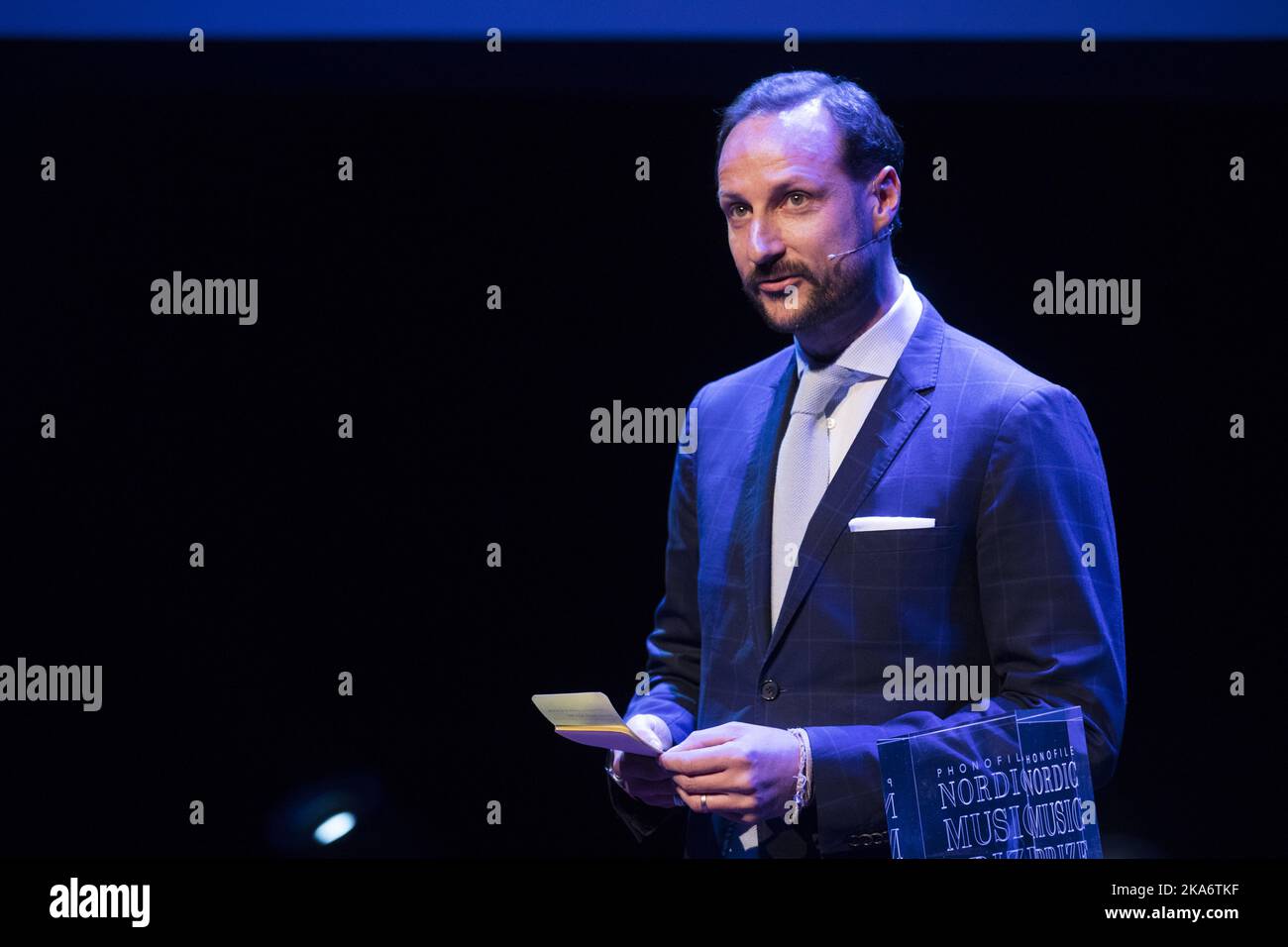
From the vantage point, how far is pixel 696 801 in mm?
2131

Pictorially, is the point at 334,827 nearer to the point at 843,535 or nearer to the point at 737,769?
the point at 737,769

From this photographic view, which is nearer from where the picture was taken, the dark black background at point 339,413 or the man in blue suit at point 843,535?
the man in blue suit at point 843,535

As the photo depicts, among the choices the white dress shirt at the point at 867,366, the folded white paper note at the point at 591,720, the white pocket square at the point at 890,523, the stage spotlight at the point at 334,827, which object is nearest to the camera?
the folded white paper note at the point at 591,720

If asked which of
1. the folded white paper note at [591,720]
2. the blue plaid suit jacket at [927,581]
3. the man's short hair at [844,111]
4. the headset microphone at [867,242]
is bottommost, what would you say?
the folded white paper note at [591,720]

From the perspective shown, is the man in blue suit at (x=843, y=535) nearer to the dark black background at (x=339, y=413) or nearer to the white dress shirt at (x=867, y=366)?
the white dress shirt at (x=867, y=366)

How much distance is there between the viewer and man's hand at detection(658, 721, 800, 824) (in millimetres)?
2086

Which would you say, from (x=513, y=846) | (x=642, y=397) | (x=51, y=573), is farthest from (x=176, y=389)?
(x=513, y=846)

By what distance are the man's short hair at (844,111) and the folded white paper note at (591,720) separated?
1.00 metres

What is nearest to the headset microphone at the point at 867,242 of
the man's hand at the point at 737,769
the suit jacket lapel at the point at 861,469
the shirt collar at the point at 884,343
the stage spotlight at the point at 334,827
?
the shirt collar at the point at 884,343

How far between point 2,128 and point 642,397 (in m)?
1.50

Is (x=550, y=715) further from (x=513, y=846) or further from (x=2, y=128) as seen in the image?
(x=2, y=128)

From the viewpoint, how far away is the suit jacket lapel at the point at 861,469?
7.30 ft

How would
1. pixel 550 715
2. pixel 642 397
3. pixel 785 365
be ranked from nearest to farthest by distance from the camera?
pixel 550 715 < pixel 785 365 < pixel 642 397
